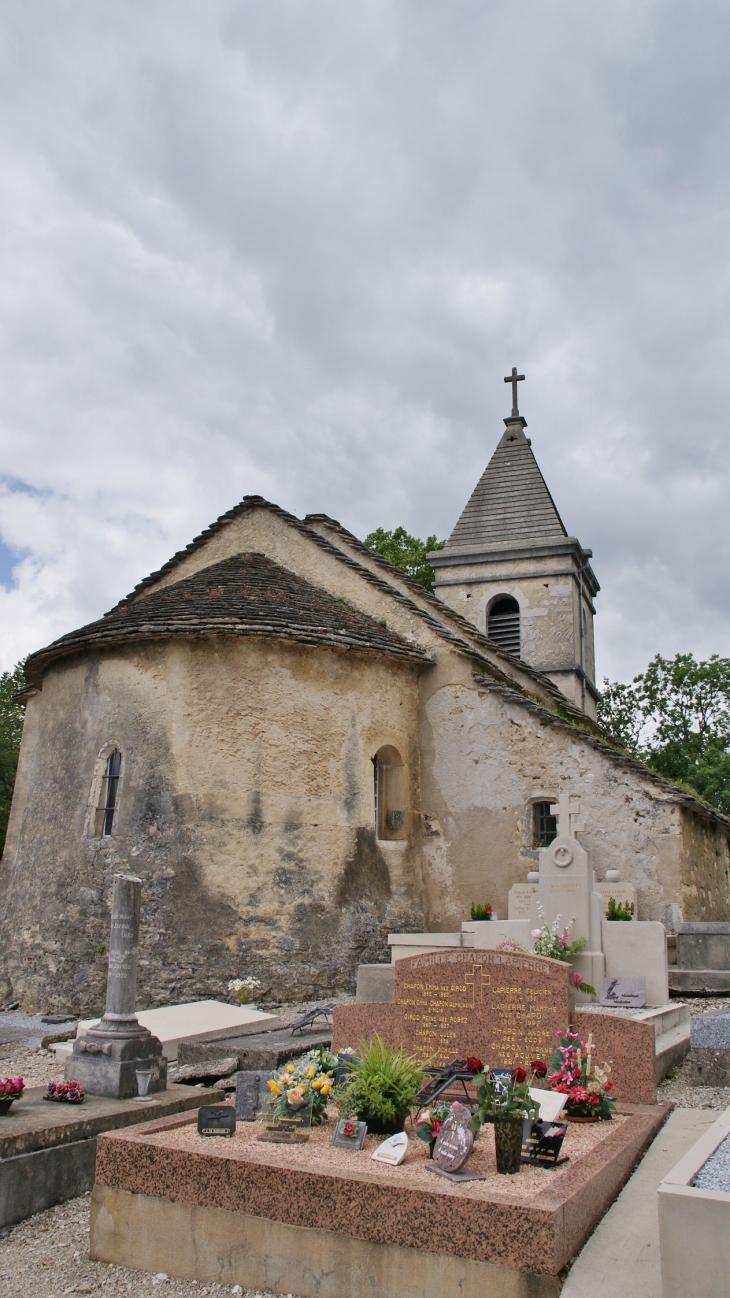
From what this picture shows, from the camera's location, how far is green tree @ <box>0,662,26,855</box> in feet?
111

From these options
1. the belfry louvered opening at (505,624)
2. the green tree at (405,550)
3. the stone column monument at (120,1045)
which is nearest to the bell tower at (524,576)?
the belfry louvered opening at (505,624)

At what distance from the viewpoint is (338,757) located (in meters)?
14.5

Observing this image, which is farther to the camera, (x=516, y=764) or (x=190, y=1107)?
(x=516, y=764)

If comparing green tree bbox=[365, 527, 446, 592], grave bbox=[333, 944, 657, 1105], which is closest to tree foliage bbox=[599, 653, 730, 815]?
green tree bbox=[365, 527, 446, 592]

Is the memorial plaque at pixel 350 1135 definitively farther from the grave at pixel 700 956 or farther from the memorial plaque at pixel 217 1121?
the grave at pixel 700 956

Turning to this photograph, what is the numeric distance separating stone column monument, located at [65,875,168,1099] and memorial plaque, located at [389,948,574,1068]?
198 centimetres

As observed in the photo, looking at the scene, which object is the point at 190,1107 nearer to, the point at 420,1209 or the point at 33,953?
the point at 420,1209

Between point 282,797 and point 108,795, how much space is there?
Answer: 109 inches

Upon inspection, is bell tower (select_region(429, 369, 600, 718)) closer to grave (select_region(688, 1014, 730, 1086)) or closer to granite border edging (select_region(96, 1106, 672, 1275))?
grave (select_region(688, 1014, 730, 1086))

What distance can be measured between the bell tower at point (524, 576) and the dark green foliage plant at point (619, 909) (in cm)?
1176

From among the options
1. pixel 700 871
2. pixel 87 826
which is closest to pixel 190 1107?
pixel 87 826

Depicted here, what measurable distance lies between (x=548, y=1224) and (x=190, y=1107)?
4116mm

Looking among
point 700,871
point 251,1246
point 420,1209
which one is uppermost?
point 700,871

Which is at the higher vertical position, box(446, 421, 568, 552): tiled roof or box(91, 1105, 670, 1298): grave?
box(446, 421, 568, 552): tiled roof
